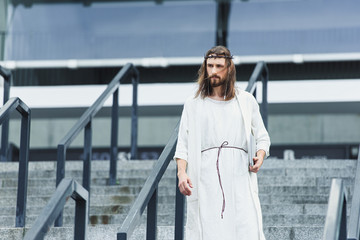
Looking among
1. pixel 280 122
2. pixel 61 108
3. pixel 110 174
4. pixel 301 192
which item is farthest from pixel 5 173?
pixel 280 122

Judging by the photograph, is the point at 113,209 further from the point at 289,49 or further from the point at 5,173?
the point at 289,49

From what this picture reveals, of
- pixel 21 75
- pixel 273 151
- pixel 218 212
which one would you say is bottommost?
pixel 218 212

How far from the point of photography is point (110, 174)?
280 inches

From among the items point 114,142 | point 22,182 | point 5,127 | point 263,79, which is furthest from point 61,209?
point 263,79

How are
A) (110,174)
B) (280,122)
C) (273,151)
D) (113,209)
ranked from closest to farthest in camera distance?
(113,209) < (110,174) < (273,151) < (280,122)

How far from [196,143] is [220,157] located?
137 mm

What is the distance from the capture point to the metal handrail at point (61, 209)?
393 centimetres

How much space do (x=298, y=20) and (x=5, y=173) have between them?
5925mm

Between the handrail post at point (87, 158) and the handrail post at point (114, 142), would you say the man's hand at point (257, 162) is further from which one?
the handrail post at point (114, 142)

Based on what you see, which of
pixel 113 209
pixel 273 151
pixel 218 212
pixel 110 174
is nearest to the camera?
pixel 218 212

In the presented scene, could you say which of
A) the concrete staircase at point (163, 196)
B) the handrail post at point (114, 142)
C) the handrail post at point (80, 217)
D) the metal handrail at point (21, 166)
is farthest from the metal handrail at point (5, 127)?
the handrail post at point (80, 217)

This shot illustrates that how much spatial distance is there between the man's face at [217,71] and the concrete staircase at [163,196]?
4.36 feet

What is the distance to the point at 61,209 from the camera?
4102mm

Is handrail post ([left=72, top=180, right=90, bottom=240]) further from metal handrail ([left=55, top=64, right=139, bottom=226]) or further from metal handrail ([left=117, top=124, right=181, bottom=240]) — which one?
metal handrail ([left=55, top=64, right=139, bottom=226])
